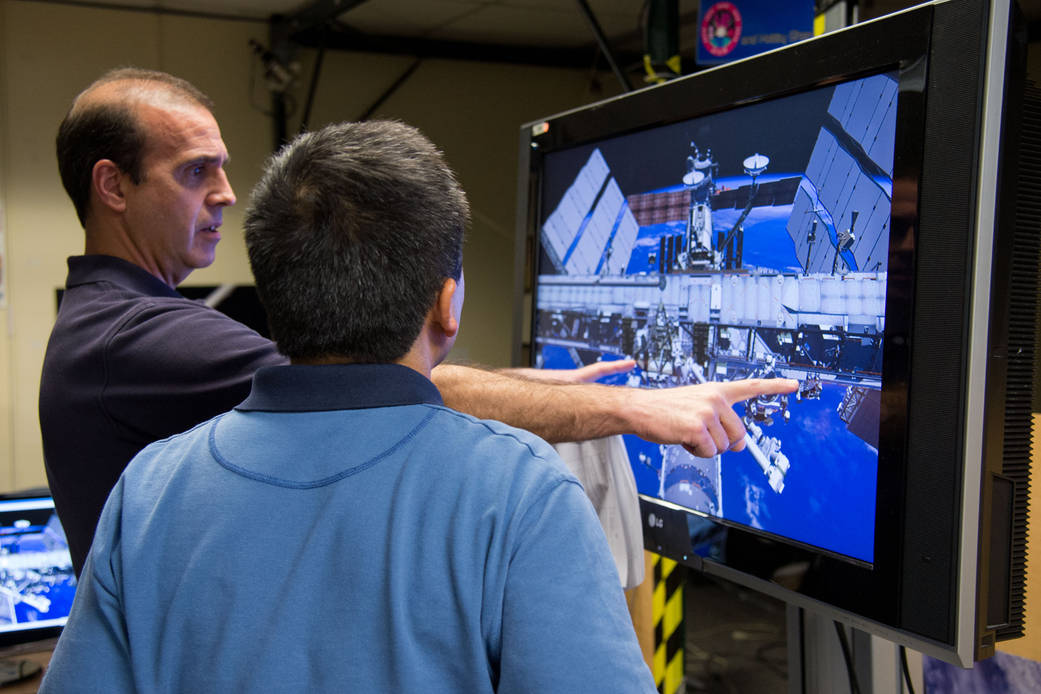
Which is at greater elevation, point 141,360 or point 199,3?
point 199,3

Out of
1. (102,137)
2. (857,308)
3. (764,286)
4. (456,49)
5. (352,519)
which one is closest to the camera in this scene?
(352,519)

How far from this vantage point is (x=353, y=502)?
708 mm

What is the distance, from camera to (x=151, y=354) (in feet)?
3.76

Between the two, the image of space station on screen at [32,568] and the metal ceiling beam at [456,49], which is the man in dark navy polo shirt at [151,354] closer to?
the image of space station on screen at [32,568]

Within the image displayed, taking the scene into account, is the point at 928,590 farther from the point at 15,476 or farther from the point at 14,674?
the point at 15,476

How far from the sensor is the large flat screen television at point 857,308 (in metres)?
0.85

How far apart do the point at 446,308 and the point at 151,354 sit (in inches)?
20.1

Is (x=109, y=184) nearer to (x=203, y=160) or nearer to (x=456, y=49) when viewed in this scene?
(x=203, y=160)

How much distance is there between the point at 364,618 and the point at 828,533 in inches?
21.6

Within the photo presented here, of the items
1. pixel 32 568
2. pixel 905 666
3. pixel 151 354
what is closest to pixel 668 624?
pixel 905 666

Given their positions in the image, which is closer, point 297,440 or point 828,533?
point 297,440

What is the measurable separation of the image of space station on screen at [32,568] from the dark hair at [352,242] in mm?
1318

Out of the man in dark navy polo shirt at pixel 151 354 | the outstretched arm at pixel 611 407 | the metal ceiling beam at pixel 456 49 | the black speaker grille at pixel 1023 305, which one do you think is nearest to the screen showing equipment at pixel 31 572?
the man in dark navy polo shirt at pixel 151 354

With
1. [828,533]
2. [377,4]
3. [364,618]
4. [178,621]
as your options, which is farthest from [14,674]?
[377,4]
